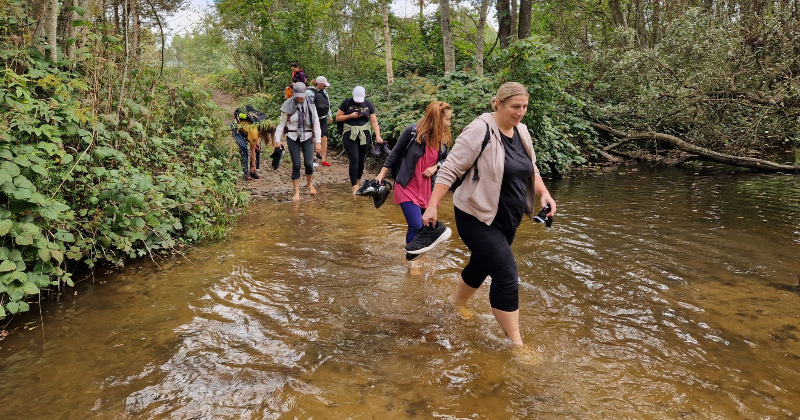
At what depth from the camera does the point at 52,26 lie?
5539 mm

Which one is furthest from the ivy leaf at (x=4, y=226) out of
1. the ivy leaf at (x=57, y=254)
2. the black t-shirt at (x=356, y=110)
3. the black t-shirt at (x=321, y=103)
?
the black t-shirt at (x=321, y=103)

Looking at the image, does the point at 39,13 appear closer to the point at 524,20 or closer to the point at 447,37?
the point at 447,37

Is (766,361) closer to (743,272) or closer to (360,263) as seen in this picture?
(743,272)

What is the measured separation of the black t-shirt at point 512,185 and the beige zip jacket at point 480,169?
6cm

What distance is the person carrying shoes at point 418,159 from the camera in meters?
5.01

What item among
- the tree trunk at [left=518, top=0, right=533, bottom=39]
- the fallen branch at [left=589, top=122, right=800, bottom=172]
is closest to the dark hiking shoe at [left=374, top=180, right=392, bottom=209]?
the fallen branch at [left=589, top=122, right=800, bottom=172]

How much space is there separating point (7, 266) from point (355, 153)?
588cm

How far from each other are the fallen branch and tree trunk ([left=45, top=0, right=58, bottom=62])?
42.3 feet

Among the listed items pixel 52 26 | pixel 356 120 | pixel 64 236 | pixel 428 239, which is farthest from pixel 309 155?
pixel 428 239

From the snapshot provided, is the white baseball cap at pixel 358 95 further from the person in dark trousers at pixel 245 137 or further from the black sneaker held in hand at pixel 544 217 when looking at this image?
the black sneaker held in hand at pixel 544 217

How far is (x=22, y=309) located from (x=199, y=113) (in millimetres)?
5858

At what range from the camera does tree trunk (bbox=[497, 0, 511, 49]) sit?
15750 mm

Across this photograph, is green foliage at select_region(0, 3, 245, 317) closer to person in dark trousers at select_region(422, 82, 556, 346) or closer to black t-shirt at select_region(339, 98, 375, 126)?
black t-shirt at select_region(339, 98, 375, 126)

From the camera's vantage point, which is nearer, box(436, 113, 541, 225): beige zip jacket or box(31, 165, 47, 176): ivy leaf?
box(436, 113, 541, 225): beige zip jacket
